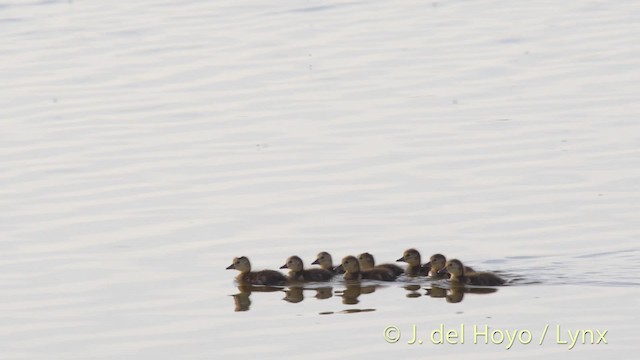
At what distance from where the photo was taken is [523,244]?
14578 millimetres

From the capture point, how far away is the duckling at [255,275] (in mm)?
13906

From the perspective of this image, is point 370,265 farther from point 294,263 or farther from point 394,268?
point 294,263

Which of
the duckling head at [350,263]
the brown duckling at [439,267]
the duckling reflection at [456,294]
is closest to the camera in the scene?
the duckling reflection at [456,294]

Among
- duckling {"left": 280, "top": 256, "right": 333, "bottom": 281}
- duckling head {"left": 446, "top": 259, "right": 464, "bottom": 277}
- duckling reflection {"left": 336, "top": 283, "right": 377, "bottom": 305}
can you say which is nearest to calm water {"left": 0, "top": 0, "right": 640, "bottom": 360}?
duckling reflection {"left": 336, "top": 283, "right": 377, "bottom": 305}

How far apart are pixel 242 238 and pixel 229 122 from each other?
188 inches

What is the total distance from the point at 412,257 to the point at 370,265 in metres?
0.33

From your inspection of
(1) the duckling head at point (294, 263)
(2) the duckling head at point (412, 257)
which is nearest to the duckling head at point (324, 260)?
(1) the duckling head at point (294, 263)

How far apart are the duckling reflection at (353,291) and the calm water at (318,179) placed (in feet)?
0.07

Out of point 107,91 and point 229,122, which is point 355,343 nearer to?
point 229,122

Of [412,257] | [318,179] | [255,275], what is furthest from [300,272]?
[318,179]

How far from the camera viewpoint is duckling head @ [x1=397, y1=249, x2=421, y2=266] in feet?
46.2
